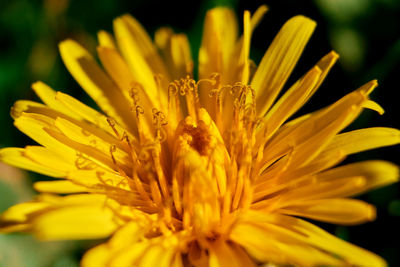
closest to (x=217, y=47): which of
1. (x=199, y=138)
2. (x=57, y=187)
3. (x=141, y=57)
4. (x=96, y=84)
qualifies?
(x=141, y=57)

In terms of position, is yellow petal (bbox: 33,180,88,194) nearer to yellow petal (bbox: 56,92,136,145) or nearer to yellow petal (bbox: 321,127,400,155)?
yellow petal (bbox: 56,92,136,145)

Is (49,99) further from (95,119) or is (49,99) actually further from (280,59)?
(280,59)

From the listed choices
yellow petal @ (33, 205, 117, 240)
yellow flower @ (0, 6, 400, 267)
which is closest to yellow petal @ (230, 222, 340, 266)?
yellow flower @ (0, 6, 400, 267)

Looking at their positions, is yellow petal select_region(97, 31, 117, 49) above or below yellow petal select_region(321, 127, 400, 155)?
above

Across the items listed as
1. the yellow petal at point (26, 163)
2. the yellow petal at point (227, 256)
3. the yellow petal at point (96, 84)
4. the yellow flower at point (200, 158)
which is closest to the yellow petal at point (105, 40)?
the yellow flower at point (200, 158)

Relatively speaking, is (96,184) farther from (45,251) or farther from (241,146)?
(45,251)

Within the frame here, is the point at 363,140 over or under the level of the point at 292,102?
under

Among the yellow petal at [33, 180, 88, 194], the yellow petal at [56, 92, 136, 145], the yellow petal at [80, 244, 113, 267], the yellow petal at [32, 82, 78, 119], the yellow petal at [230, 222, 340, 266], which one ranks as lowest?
the yellow petal at [230, 222, 340, 266]

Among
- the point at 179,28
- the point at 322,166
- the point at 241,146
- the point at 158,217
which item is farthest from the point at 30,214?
the point at 179,28
